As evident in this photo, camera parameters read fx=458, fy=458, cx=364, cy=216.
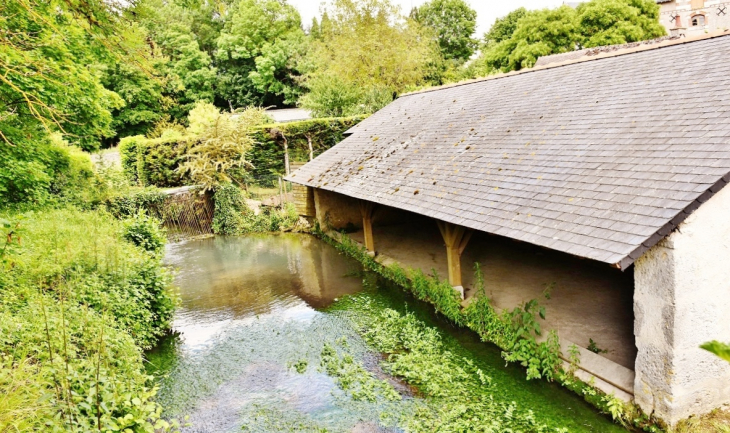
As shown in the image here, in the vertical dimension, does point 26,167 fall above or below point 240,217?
above

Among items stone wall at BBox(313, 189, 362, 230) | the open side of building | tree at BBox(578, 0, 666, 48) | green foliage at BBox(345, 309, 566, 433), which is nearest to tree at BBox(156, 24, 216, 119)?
stone wall at BBox(313, 189, 362, 230)

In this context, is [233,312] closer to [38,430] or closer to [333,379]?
[333,379]

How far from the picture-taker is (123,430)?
3.66 metres

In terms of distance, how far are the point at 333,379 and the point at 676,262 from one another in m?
4.19

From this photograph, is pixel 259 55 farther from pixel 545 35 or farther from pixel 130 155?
pixel 545 35

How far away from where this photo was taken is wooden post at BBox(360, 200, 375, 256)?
10.7m

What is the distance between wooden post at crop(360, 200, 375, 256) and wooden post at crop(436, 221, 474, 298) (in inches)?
123

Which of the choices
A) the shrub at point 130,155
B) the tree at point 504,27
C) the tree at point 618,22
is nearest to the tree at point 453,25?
the tree at point 504,27

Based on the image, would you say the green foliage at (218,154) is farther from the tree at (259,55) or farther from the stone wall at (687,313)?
the tree at (259,55)

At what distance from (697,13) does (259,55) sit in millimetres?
34394

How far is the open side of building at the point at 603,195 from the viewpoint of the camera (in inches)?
169

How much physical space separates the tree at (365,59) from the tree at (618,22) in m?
9.88

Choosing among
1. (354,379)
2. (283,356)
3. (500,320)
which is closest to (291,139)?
(283,356)

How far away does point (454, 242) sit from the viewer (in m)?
7.65
